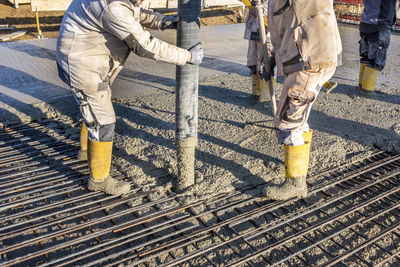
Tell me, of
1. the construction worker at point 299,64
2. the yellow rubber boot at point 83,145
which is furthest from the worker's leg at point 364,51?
the yellow rubber boot at point 83,145

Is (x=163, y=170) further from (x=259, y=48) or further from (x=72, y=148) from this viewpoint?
(x=259, y=48)

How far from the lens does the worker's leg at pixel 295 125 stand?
115 inches

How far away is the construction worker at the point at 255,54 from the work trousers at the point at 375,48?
171 cm

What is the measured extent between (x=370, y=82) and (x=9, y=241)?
16.3 feet

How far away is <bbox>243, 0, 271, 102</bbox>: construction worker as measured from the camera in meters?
4.80

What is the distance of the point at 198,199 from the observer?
3074 millimetres

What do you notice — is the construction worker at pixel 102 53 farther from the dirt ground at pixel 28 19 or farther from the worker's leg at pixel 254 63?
the dirt ground at pixel 28 19

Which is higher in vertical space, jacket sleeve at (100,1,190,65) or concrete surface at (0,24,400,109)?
jacket sleeve at (100,1,190,65)

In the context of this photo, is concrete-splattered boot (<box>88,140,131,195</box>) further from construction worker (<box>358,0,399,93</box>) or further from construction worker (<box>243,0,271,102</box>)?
construction worker (<box>358,0,399,93</box>)

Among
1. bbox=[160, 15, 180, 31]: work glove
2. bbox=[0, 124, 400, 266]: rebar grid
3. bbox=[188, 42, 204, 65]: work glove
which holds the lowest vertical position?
bbox=[0, 124, 400, 266]: rebar grid

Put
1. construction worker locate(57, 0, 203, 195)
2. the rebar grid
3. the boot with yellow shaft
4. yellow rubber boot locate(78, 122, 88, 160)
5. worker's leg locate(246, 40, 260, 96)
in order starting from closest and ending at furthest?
1. the rebar grid
2. construction worker locate(57, 0, 203, 195)
3. the boot with yellow shaft
4. yellow rubber boot locate(78, 122, 88, 160)
5. worker's leg locate(246, 40, 260, 96)

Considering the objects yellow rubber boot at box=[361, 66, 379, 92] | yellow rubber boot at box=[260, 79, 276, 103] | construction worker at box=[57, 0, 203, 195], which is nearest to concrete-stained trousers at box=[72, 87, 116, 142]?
construction worker at box=[57, 0, 203, 195]

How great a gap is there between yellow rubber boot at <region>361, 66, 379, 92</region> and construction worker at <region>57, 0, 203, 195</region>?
3616 mm

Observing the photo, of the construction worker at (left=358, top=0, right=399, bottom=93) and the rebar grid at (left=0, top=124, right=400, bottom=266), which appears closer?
the rebar grid at (left=0, top=124, right=400, bottom=266)
